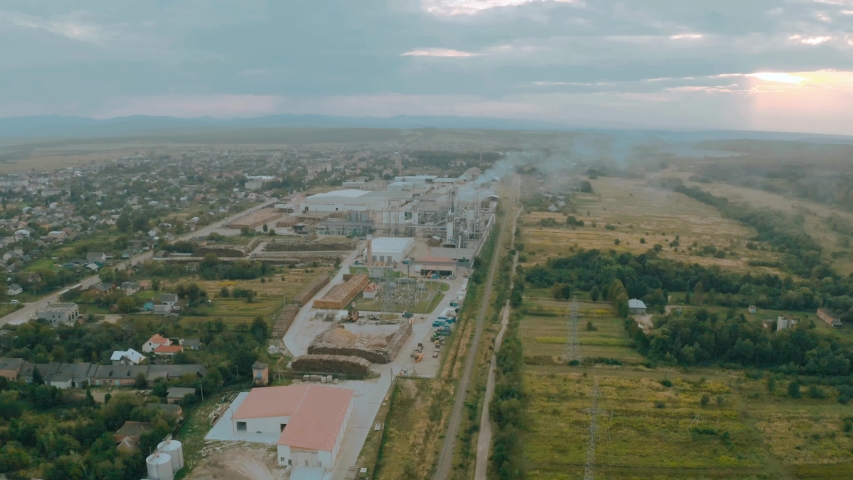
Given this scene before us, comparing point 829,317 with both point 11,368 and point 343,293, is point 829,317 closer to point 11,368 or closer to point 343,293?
point 343,293

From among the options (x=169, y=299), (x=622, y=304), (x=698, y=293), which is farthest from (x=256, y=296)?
(x=698, y=293)

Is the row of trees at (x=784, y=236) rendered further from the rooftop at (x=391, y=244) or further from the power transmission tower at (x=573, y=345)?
the rooftop at (x=391, y=244)

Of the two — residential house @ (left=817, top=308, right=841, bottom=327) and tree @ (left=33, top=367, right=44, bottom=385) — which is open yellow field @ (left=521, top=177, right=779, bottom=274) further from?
tree @ (left=33, top=367, right=44, bottom=385)

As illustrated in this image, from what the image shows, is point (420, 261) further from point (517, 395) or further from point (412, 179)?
point (412, 179)

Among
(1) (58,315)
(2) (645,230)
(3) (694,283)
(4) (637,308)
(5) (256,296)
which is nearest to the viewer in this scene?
(1) (58,315)

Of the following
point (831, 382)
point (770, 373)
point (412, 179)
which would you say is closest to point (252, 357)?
point (770, 373)

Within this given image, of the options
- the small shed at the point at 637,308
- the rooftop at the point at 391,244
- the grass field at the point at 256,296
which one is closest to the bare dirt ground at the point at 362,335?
the grass field at the point at 256,296
